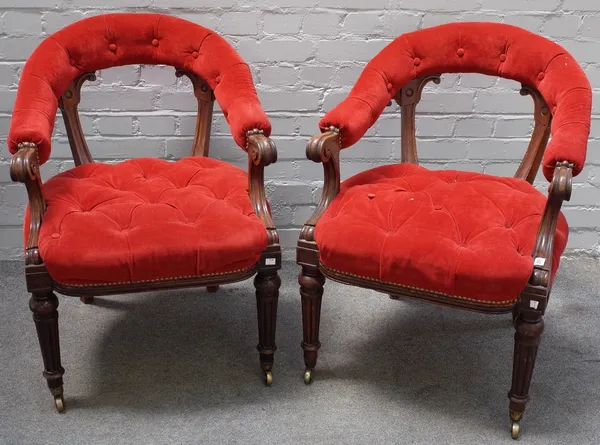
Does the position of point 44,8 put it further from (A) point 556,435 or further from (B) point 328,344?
(A) point 556,435

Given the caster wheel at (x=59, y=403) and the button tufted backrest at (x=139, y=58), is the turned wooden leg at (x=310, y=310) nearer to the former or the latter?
the button tufted backrest at (x=139, y=58)

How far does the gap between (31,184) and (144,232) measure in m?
0.30

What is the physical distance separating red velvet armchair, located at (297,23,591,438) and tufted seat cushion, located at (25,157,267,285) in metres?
0.20

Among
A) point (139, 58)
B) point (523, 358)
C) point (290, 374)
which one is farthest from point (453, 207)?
point (139, 58)

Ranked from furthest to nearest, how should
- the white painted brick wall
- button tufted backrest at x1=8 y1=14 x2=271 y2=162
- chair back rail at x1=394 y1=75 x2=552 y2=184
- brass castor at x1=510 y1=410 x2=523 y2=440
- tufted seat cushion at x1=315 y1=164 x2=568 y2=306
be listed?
the white painted brick wall
chair back rail at x1=394 y1=75 x2=552 y2=184
button tufted backrest at x1=8 y1=14 x2=271 y2=162
brass castor at x1=510 y1=410 x2=523 y2=440
tufted seat cushion at x1=315 y1=164 x2=568 y2=306

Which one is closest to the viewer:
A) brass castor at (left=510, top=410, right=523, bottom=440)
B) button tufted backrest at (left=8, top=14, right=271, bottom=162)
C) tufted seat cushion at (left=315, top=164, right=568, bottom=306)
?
tufted seat cushion at (left=315, top=164, right=568, bottom=306)

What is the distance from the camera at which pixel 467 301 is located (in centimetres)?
169

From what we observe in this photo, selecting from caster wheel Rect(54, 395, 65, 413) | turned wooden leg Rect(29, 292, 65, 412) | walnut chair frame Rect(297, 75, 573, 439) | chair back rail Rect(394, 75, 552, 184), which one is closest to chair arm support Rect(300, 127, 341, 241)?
walnut chair frame Rect(297, 75, 573, 439)

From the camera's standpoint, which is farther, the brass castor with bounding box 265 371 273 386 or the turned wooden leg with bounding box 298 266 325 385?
the brass castor with bounding box 265 371 273 386

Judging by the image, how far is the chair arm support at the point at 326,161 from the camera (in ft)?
6.08

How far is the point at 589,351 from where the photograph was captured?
218cm

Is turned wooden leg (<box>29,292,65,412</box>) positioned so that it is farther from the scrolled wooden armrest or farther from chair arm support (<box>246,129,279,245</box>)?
the scrolled wooden armrest

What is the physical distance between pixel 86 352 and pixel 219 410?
48 cm

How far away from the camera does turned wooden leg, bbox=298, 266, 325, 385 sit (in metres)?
1.89
